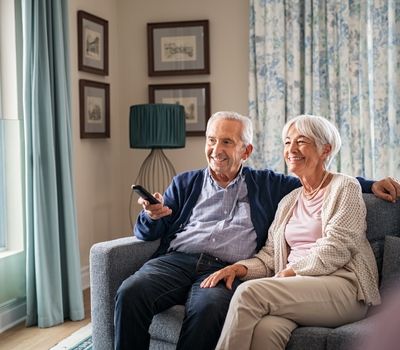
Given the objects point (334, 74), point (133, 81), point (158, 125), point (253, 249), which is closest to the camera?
point (253, 249)

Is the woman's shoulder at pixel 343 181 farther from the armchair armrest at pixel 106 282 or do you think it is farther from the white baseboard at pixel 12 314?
the white baseboard at pixel 12 314

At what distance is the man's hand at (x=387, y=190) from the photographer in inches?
96.7

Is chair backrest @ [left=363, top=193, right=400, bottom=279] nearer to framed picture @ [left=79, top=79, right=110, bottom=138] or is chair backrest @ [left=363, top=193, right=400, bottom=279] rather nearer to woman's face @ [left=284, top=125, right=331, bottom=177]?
woman's face @ [left=284, top=125, right=331, bottom=177]

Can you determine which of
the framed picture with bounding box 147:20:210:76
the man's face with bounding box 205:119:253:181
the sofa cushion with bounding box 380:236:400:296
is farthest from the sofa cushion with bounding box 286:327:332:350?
the framed picture with bounding box 147:20:210:76

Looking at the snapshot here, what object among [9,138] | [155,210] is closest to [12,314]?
[9,138]

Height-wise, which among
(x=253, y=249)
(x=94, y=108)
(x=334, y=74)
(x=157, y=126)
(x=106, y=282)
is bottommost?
(x=106, y=282)

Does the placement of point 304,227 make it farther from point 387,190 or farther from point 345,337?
point 345,337

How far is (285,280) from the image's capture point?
213cm

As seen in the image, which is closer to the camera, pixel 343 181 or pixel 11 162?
pixel 343 181

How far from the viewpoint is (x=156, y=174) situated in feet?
→ 16.2

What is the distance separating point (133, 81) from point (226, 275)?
119 inches

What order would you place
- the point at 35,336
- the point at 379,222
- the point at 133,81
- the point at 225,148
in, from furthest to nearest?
the point at 133,81 → the point at 35,336 → the point at 225,148 → the point at 379,222

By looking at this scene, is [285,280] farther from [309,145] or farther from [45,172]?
[45,172]

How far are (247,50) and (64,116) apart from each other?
1.71m
